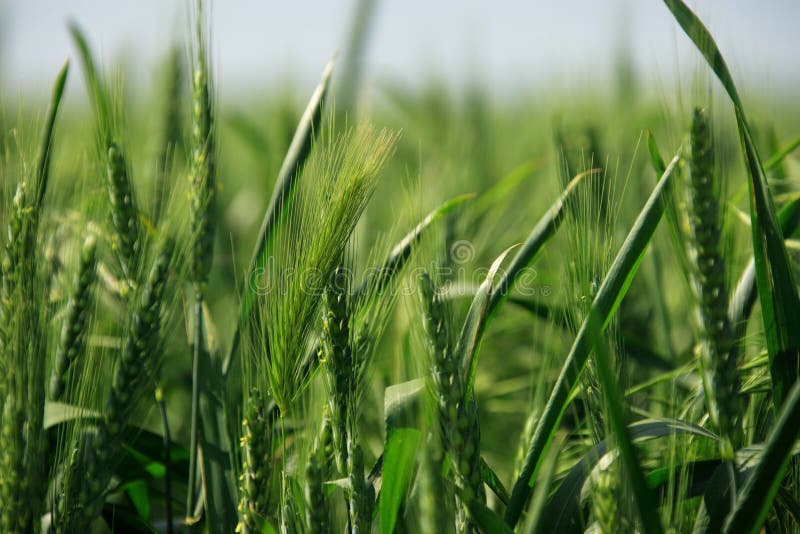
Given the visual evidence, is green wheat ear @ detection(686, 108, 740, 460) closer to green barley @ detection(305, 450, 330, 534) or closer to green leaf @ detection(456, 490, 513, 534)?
green leaf @ detection(456, 490, 513, 534)

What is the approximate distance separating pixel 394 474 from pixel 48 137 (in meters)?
0.68

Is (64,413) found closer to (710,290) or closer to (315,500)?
(315,500)

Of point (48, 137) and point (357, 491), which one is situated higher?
point (48, 137)

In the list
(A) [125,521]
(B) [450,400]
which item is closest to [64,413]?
(A) [125,521]

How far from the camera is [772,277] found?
0.70 m

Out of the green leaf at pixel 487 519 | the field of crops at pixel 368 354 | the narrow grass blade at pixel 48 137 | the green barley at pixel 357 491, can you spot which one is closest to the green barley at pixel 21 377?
the field of crops at pixel 368 354

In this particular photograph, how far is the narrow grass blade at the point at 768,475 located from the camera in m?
0.57

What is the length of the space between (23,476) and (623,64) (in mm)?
2792

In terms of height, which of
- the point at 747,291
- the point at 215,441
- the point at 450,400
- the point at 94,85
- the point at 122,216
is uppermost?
the point at 94,85

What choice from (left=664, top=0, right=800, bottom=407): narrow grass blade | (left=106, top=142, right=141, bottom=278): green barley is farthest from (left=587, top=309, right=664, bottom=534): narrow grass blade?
(left=106, top=142, right=141, bottom=278): green barley

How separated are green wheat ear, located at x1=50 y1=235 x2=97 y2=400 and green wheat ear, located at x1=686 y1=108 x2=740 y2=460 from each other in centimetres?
71

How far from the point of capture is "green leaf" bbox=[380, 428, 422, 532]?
2.21ft

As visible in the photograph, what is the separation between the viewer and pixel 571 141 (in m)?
1.60

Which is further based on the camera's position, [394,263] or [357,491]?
[394,263]
